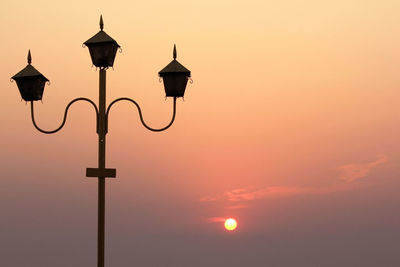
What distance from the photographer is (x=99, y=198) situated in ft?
31.7

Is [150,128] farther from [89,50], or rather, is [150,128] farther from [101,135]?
[89,50]

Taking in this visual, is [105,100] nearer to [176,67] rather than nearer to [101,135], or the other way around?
[101,135]

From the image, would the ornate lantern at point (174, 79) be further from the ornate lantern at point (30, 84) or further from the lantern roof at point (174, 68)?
the ornate lantern at point (30, 84)

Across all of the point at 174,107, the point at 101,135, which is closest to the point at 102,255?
the point at 101,135

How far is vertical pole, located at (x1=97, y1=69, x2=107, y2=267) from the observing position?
9.62 metres

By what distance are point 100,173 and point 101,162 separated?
170 millimetres

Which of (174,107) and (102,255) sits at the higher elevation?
(174,107)

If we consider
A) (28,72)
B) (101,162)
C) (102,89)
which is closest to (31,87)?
(28,72)

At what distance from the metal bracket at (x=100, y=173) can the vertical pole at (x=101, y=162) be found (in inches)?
1.9

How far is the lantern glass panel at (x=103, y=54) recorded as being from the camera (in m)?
9.66

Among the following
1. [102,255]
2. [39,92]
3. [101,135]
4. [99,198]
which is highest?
[39,92]

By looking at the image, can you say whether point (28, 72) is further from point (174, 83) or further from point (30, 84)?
point (174, 83)

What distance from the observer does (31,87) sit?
32.7 feet

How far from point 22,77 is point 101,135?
5.09 feet
